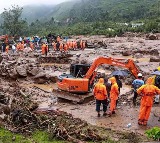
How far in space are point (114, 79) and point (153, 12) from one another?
8592 cm

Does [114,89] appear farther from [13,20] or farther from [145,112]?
[13,20]

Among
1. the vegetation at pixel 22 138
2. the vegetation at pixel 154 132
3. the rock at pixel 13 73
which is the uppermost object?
the vegetation at pixel 154 132

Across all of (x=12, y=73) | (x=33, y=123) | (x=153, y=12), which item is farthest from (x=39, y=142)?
(x=153, y=12)

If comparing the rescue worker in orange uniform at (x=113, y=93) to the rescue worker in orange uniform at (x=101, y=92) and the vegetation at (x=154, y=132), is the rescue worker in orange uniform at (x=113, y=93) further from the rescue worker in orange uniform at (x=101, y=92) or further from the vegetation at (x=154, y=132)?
the vegetation at (x=154, y=132)

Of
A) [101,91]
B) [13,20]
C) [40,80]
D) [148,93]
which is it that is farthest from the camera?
[13,20]

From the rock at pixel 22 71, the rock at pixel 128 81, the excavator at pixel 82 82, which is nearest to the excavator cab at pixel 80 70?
the excavator at pixel 82 82

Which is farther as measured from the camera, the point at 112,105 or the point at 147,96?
the point at 112,105

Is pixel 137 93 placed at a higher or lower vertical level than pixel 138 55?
higher

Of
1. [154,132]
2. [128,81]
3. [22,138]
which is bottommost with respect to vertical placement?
[128,81]

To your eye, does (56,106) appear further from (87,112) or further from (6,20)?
(6,20)

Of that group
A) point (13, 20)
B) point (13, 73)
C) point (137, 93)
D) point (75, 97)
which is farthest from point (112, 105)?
point (13, 20)

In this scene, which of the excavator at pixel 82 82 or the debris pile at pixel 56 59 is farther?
the debris pile at pixel 56 59

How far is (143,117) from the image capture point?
12945 millimetres

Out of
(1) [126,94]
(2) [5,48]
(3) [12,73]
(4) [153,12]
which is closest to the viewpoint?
(1) [126,94]
